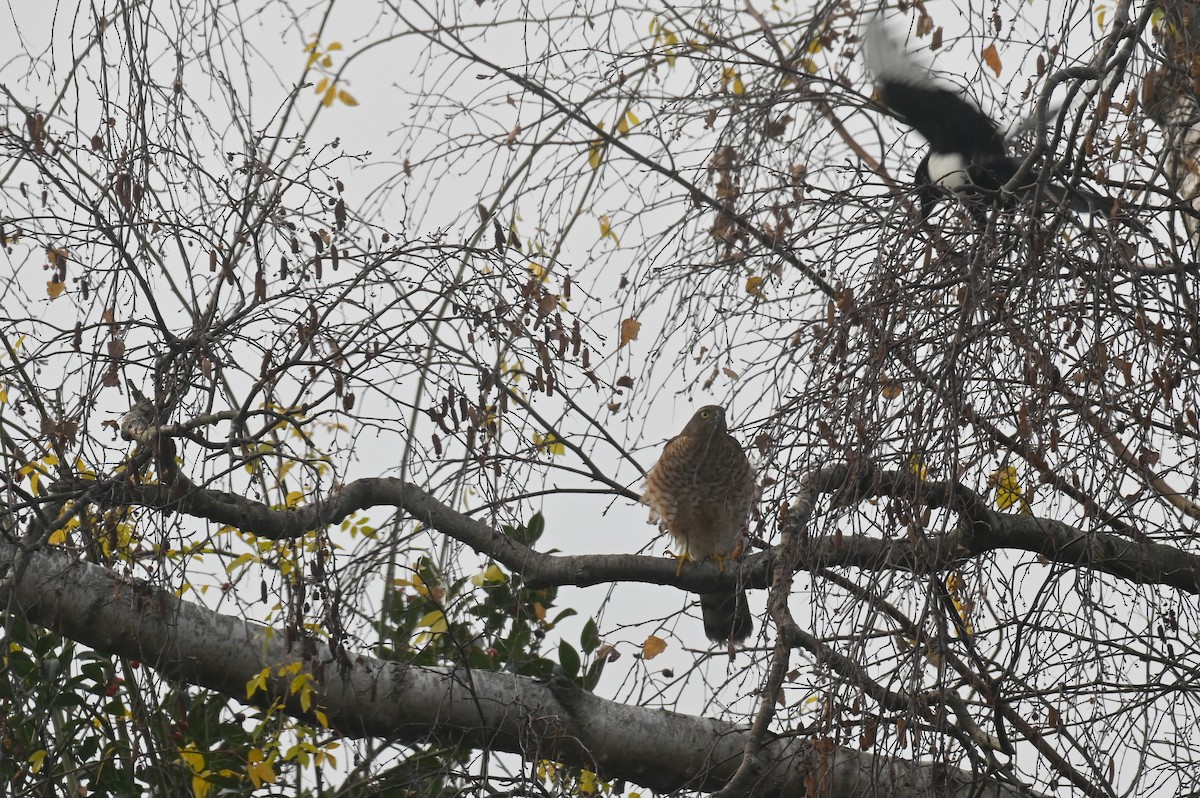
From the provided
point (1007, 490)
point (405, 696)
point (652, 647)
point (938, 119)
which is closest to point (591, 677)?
point (405, 696)

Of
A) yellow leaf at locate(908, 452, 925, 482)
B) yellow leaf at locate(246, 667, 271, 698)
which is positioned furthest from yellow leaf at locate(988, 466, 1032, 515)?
yellow leaf at locate(246, 667, 271, 698)

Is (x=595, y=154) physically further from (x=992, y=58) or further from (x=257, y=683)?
(x=257, y=683)

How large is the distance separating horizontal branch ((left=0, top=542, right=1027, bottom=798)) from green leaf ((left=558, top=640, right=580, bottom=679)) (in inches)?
27.7

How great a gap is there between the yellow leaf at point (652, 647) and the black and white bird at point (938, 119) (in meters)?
1.30

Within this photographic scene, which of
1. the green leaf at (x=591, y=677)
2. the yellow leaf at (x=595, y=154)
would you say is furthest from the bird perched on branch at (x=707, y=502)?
the yellow leaf at (x=595, y=154)

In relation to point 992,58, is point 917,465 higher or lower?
lower

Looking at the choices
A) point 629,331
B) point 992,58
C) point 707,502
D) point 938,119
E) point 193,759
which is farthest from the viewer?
point 707,502

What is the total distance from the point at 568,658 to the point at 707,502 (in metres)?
0.70

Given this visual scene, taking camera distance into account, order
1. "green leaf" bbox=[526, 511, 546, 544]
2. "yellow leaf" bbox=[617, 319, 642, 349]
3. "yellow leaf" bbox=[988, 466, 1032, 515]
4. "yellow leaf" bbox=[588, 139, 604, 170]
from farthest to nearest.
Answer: "green leaf" bbox=[526, 511, 546, 544]
"yellow leaf" bbox=[588, 139, 604, 170]
"yellow leaf" bbox=[617, 319, 642, 349]
"yellow leaf" bbox=[988, 466, 1032, 515]

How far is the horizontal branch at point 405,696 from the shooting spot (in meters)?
3.03

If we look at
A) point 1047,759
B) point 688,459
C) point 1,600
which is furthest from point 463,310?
point 688,459

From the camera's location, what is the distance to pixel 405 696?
3.26 meters

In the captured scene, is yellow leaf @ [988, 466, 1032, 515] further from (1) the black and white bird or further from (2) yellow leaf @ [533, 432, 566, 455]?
(2) yellow leaf @ [533, 432, 566, 455]

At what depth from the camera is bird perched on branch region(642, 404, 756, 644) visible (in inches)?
174
